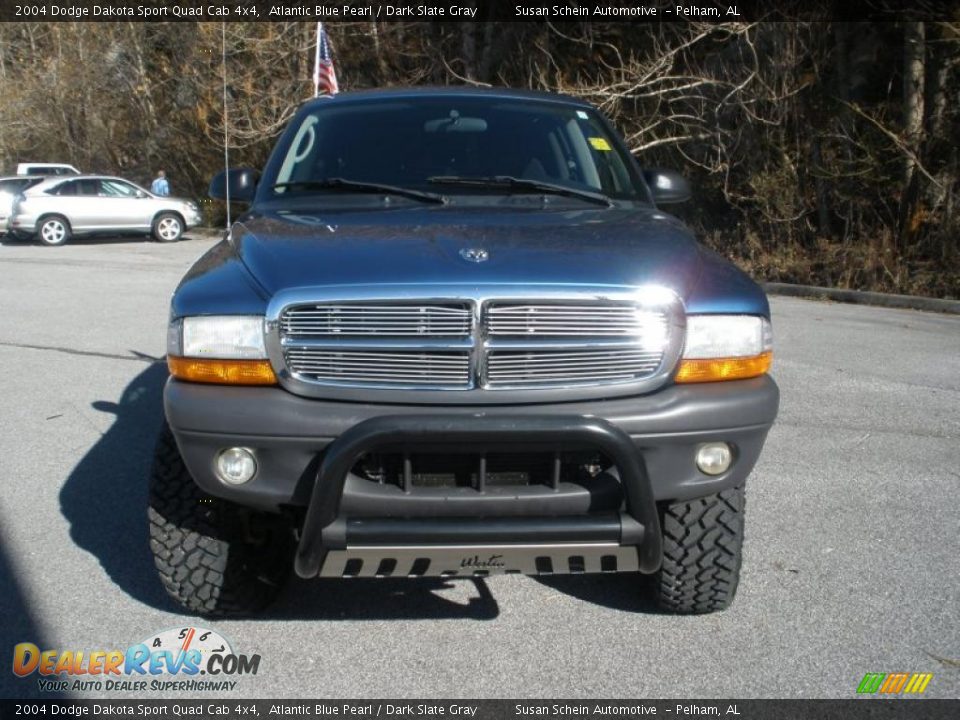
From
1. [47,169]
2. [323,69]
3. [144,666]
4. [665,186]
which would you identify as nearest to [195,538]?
[144,666]

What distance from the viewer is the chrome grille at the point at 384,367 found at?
115 inches

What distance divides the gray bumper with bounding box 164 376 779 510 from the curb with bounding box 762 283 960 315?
10440 millimetres

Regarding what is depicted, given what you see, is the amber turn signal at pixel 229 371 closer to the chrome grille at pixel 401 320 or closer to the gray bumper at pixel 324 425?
the gray bumper at pixel 324 425

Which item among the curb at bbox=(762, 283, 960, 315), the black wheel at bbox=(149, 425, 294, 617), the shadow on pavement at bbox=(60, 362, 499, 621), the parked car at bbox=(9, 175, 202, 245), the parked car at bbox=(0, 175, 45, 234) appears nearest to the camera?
the black wheel at bbox=(149, 425, 294, 617)

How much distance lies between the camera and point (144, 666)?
320 cm

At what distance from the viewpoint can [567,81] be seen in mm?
18125

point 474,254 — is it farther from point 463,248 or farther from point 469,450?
point 469,450

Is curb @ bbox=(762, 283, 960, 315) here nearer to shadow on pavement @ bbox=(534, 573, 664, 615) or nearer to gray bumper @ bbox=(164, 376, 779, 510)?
shadow on pavement @ bbox=(534, 573, 664, 615)

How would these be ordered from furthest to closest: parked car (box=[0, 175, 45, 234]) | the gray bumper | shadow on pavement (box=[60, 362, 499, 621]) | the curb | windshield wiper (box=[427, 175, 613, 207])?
1. parked car (box=[0, 175, 45, 234])
2. the curb
3. windshield wiper (box=[427, 175, 613, 207])
4. shadow on pavement (box=[60, 362, 499, 621])
5. the gray bumper

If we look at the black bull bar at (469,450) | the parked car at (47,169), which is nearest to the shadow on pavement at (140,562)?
the black bull bar at (469,450)

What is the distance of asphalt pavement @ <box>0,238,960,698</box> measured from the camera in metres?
3.14

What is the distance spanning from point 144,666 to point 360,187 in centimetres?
201

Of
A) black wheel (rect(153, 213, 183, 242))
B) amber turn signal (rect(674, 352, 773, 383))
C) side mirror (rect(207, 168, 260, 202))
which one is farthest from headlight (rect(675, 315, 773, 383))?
black wheel (rect(153, 213, 183, 242))

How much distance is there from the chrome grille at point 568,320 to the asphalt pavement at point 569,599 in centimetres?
111
